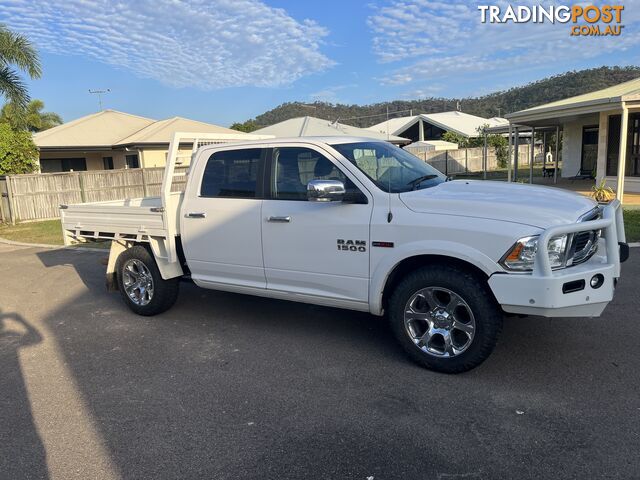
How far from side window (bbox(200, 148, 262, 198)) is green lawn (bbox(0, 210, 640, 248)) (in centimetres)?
721

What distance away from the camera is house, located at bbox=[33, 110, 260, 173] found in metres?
26.1

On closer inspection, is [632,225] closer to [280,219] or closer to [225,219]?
[280,219]

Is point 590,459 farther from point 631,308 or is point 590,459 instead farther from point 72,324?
point 72,324

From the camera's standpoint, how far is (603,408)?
3.67 metres

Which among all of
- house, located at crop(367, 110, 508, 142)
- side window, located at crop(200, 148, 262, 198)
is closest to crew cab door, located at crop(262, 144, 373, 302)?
side window, located at crop(200, 148, 262, 198)

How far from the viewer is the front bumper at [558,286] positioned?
12.3ft

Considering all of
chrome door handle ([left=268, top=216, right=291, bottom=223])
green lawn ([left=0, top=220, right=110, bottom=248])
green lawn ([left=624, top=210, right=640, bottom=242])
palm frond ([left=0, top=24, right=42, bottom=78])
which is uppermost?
palm frond ([left=0, top=24, right=42, bottom=78])

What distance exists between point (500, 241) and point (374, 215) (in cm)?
108

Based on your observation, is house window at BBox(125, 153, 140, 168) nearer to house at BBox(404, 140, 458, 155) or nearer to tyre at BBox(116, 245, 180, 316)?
house at BBox(404, 140, 458, 155)

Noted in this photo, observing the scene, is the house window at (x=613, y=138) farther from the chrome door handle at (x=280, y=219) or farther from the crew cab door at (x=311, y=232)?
the chrome door handle at (x=280, y=219)

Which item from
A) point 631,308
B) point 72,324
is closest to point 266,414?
point 72,324

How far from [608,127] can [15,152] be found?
65.6 ft

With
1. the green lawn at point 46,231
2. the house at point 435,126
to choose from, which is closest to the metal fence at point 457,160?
the house at point 435,126

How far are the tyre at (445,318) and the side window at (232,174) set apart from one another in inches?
75.1
